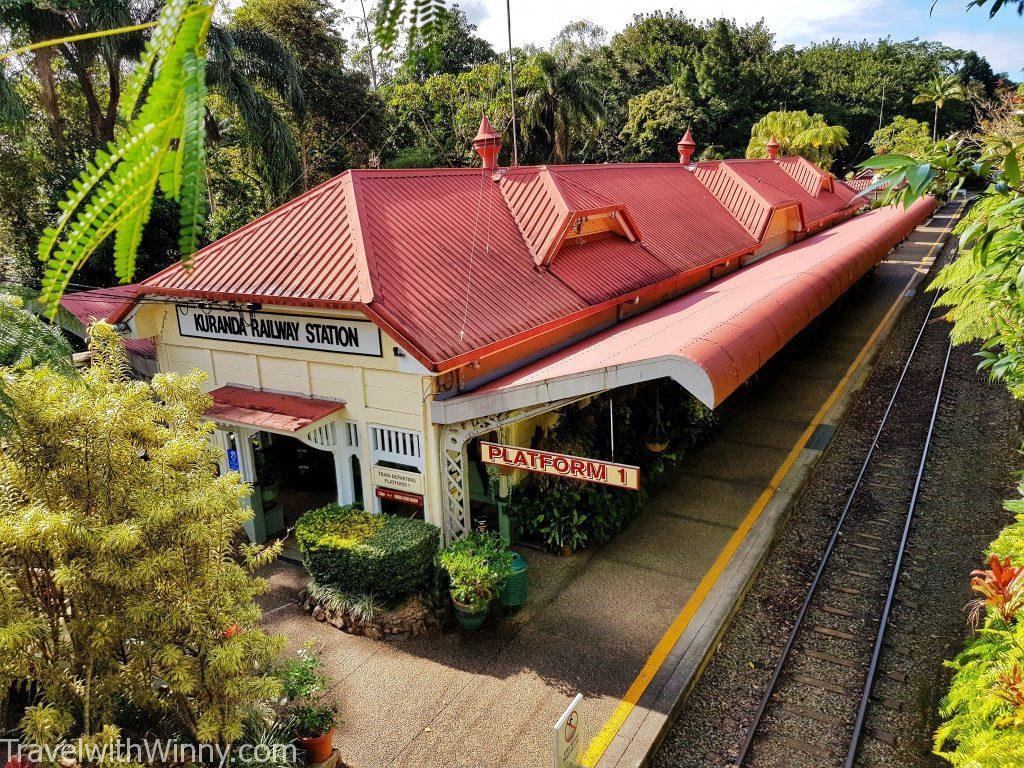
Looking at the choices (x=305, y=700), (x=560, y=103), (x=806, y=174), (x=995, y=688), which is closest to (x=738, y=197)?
Answer: (x=806, y=174)

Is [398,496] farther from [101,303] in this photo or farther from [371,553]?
[101,303]

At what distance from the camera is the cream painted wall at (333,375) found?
10.6 metres

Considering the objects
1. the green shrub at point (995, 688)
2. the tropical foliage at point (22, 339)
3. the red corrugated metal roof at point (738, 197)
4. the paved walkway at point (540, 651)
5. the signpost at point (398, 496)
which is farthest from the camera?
the red corrugated metal roof at point (738, 197)

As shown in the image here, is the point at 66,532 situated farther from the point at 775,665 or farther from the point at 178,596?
the point at 775,665

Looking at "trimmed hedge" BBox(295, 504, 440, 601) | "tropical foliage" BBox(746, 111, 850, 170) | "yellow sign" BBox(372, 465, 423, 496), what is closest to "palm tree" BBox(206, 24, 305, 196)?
"yellow sign" BBox(372, 465, 423, 496)

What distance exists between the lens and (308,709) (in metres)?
7.67

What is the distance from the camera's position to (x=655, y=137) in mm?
48531

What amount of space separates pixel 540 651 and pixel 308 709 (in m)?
3.20

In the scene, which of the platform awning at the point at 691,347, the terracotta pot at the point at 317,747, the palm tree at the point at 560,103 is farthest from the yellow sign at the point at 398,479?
the palm tree at the point at 560,103

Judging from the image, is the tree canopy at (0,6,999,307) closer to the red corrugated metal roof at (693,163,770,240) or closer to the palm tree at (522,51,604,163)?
the palm tree at (522,51,604,163)

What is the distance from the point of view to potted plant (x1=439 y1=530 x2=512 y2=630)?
972cm

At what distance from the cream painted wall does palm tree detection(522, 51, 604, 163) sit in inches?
1045

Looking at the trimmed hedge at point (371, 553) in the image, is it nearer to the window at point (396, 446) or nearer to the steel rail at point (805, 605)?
the window at point (396, 446)

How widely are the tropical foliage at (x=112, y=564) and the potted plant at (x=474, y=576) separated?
3.55m
